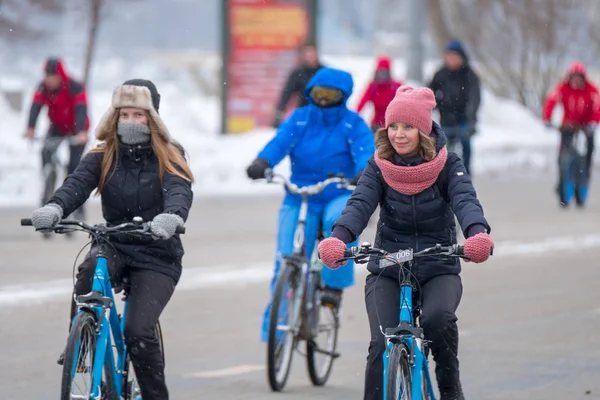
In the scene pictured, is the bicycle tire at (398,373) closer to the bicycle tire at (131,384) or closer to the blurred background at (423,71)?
the bicycle tire at (131,384)

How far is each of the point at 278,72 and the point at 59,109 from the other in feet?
40.9

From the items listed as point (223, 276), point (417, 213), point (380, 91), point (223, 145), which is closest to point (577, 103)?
point (380, 91)

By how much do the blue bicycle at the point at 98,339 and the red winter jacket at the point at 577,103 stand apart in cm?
1340

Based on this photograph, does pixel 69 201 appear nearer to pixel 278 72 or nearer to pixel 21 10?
pixel 278 72

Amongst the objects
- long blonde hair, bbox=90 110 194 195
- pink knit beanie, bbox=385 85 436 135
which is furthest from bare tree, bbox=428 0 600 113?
pink knit beanie, bbox=385 85 436 135

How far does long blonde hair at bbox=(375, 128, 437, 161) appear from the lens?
6266 millimetres

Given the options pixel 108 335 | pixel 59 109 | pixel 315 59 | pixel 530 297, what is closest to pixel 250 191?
pixel 315 59

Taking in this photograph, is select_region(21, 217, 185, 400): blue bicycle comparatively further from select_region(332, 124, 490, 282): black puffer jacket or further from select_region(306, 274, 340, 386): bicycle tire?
select_region(306, 274, 340, 386): bicycle tire

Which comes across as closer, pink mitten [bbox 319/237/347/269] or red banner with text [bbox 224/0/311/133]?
pink mitten [bbox 319/237/347/269]

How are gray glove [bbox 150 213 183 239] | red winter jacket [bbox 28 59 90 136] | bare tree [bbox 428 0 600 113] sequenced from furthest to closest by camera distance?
bare tree [bbox 428 0 600 113] < red winter jacket [bbox 28 59 90 136] < gray glove [bbox 150 213 183 239]

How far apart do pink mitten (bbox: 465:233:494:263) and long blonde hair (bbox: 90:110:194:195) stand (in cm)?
156

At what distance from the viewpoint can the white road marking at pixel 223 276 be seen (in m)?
11.6

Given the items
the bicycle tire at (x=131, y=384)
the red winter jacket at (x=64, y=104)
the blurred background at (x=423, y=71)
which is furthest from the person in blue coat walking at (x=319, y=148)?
the blurred background at (x=423, y=71)

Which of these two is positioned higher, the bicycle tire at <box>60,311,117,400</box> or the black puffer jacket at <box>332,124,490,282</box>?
the black puffer jacket at <box>332,124,490,282</box>
